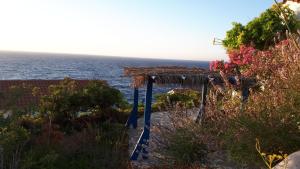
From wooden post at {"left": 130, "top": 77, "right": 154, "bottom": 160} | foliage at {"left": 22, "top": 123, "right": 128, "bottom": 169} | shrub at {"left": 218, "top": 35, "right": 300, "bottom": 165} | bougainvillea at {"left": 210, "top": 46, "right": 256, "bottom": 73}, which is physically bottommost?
foliage at {"left": 22, "top": 123, "right": 128, "bottom": 169}

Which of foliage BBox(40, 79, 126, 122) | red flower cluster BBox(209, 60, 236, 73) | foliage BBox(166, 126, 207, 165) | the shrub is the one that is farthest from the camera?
foliage BBox(40, 79, 126, 122)

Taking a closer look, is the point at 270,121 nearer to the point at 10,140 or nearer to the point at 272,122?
the point at 272,122

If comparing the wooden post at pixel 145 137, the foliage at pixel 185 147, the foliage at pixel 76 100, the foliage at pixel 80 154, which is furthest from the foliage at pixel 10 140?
the foliage at pixel 76 100

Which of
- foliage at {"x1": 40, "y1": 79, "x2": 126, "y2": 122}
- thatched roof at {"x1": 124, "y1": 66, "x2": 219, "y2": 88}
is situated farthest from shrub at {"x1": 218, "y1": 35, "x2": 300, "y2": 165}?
foliage at {"x1": 40, "y1": 79, "x2": 126, "y2": 122}

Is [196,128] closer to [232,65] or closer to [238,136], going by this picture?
[238,136]

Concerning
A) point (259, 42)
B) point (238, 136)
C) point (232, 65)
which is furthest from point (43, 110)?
point (238, 136)

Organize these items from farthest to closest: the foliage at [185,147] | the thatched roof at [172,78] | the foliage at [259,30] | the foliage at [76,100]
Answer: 1. the foliage at [259,30]
2. the foliage at [76,100]
3. the thatched roof at [172,78]
4. the foliage at [185,147]

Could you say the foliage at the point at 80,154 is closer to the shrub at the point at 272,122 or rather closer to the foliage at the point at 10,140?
the foliage at the point at 10,140

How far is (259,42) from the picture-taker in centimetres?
1847

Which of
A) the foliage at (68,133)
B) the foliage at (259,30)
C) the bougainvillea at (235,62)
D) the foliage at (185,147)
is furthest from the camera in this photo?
the foliage at (259,30)

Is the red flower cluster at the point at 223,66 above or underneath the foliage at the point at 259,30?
underneath

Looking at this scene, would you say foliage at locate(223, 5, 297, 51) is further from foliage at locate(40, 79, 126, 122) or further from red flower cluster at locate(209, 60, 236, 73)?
foliage at locate(40, 79, 126, 122)

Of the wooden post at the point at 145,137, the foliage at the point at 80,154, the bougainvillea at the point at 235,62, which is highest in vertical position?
the bougainvillea at the point at 235,62

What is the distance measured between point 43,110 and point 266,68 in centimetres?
1023
